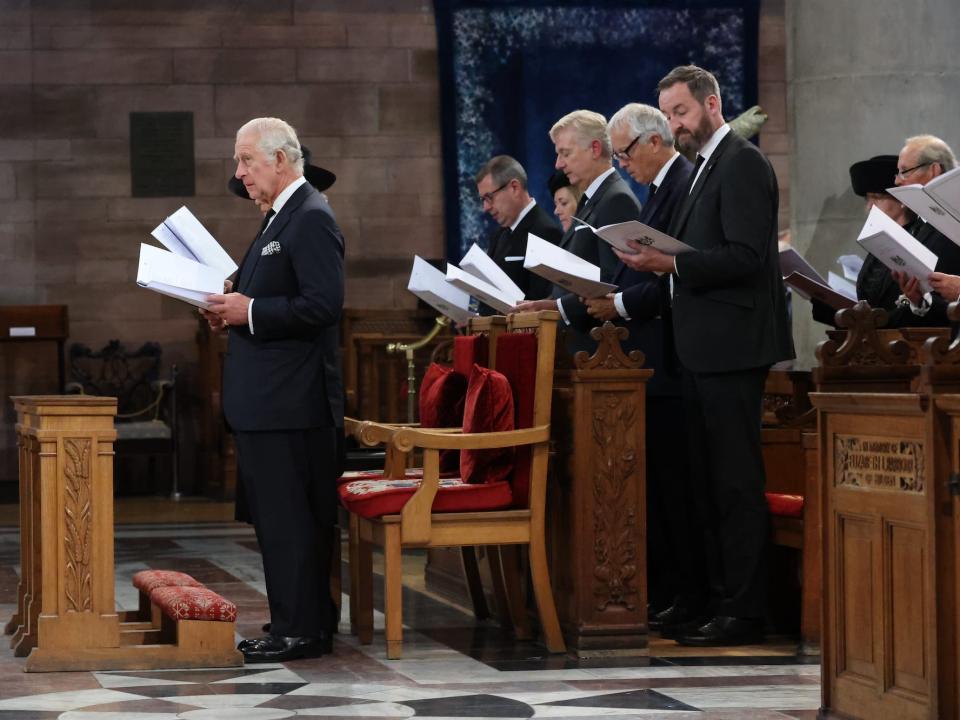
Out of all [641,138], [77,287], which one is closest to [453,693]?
[641,138]

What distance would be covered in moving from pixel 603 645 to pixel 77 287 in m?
6.95

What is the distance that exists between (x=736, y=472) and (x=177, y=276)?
1.63 meters

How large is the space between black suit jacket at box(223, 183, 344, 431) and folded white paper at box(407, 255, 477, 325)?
111cm

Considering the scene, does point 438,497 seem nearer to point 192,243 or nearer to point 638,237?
point 638,237

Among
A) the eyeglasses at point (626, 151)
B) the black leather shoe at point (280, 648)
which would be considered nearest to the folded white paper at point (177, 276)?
the black leather shoe at point (280, 648)

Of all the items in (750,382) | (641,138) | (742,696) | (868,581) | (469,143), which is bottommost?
(742,696)

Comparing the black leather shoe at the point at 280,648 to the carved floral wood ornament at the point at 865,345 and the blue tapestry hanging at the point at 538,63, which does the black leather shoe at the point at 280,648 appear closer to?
the carved floral wood ornament at the point at 865,345

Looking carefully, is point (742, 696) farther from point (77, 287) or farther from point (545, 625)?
point (77, 287)

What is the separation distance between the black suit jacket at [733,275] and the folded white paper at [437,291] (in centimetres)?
126

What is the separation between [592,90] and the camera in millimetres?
11312

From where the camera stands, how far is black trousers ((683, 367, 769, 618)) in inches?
190

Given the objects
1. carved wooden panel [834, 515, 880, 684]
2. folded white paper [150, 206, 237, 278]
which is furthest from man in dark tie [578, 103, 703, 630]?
carved wooden panel [834, 515, 880, 684]

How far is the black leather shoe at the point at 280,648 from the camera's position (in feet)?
15.5

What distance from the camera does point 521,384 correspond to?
4.94 metres
